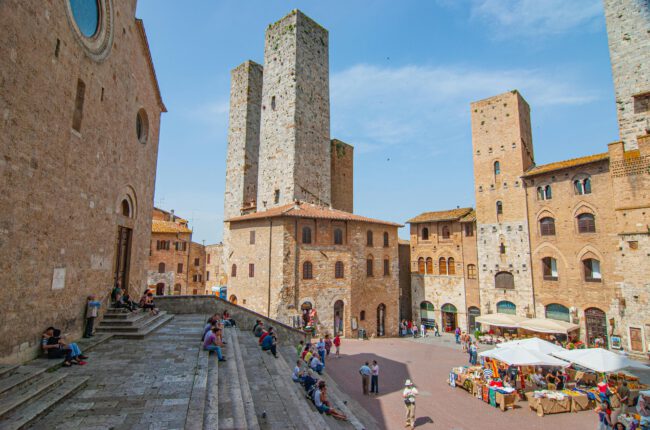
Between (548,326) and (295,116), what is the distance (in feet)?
74.4

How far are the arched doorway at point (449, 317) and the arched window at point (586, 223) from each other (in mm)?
10923

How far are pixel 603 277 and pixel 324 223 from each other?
689 inches

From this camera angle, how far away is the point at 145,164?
1520cm

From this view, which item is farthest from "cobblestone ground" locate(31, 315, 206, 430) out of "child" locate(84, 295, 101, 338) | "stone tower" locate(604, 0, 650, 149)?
"stone tower" locate(604, 0, 650, 149)

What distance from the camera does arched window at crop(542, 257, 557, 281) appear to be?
22.9 m

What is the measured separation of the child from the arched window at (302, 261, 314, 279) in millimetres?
14522

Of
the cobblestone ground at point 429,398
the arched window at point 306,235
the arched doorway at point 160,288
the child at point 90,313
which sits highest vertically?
the arched window at point 306,235

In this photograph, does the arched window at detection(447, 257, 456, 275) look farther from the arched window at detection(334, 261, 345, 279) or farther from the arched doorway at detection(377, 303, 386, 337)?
the arched window at detection(334, 261, 345, 279)

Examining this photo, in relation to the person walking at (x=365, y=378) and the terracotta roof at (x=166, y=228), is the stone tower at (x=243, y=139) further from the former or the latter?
the person walking at (x=365, y=378)

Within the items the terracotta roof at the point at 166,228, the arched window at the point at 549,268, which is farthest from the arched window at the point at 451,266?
the terracotta roof at the point at 166,228

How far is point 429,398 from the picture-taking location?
13.2 meters

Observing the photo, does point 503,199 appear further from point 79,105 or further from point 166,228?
point 166,228

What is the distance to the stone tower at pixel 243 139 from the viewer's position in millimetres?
32906

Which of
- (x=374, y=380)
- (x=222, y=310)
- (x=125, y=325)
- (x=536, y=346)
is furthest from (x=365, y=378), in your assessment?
(x=125, y=325)
